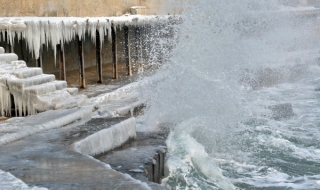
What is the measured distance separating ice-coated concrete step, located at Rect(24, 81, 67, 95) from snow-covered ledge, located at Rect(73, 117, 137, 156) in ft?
7.36

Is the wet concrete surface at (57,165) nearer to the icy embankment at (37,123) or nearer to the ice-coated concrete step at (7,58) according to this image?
the icy embankment at (37,123)

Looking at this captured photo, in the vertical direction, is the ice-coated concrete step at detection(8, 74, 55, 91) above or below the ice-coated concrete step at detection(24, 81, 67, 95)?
above

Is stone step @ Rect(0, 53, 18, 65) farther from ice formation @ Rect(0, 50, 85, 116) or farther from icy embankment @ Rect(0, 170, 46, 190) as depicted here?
icy embankment @ Rect(0, 170, 46, 190)

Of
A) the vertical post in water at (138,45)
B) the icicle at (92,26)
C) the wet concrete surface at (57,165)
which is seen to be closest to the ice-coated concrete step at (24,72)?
the wet concrete surface at (57,165)

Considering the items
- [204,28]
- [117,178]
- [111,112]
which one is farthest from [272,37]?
[117,178]

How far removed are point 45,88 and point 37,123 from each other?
246cm

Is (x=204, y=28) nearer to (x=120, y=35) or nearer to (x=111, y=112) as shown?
(x=111, y=112)

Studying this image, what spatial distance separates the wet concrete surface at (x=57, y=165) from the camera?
17.2 ft

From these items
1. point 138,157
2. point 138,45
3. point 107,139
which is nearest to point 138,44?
point 138,45

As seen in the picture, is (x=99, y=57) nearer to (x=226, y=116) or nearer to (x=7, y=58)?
(x=7, y=58)

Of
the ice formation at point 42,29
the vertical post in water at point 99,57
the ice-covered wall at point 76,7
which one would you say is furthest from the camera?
the vertical post in water at point 99,57

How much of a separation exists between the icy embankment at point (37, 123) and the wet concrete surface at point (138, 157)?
0.96 metres

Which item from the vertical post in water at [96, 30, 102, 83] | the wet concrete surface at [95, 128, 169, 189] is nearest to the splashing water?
the wet concrete surface at [95, 128, 169, 189]

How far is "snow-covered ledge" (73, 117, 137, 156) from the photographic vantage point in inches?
288
